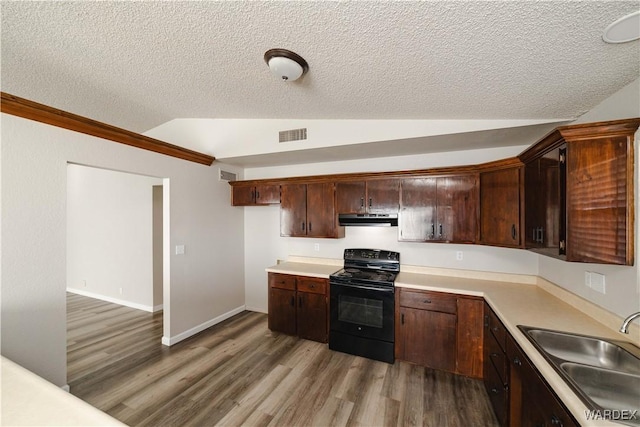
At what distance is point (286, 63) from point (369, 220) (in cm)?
213

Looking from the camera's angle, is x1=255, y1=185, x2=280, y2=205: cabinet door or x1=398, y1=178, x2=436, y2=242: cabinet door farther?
x1=255, y1=185, x2=280, y2=205: cabinet door

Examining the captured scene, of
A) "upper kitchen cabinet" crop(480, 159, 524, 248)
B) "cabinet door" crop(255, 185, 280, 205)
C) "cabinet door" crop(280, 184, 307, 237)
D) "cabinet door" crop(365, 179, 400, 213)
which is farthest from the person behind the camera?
"cabinet door" crop(255, 185, 280, 205)

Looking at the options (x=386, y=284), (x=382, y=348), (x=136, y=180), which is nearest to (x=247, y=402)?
(x=382, y=348)

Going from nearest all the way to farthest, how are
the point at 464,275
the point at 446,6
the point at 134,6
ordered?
the point at 446,6, the point at 134,6, the point at 464,275

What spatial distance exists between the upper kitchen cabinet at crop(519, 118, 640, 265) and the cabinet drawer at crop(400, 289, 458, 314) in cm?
116

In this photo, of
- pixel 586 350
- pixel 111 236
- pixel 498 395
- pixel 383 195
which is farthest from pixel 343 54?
pixel 111 236

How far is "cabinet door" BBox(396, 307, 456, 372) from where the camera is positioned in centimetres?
264

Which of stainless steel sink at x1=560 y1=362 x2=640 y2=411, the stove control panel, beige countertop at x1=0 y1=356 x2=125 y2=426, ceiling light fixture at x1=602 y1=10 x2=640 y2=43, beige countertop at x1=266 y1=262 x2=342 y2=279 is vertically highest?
ceiling light fixture at x1=602 y1=10 x2=640 y2=43

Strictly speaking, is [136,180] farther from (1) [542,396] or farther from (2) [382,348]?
(1) [542,396]

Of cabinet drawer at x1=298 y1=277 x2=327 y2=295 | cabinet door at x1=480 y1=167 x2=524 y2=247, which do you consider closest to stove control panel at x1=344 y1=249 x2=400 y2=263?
cabinet drawer at x1=298 y1=277 x2=327 y2=295

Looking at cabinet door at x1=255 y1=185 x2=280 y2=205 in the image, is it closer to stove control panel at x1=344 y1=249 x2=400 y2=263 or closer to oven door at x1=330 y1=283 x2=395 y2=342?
stove control panel at x1=344 y1=249 x2=400 y2=263

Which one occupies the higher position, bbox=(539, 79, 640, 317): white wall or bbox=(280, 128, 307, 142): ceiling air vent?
bbox=(280, 128, 307, 142): ceiling air vent

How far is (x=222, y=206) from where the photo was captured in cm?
408

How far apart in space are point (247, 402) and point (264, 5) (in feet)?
9.80
